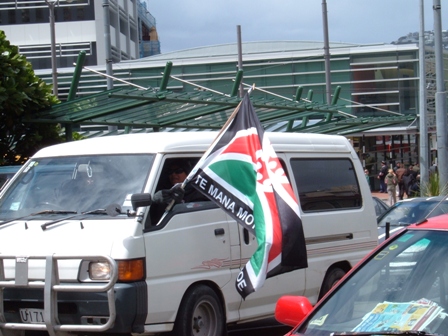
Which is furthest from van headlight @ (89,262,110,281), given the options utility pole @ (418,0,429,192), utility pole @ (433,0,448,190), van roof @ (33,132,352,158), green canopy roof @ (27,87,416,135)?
utility pole @ (418,0,429,192)

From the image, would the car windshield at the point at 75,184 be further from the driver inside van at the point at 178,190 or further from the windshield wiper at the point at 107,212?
the driver inside van at the point at 178,190

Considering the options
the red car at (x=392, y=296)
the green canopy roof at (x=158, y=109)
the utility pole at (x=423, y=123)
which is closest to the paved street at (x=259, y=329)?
the red car at (x=392, y=296)

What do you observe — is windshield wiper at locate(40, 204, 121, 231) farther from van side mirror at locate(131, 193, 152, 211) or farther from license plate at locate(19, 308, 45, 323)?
license plate at locate(19, 308, 45, 323)

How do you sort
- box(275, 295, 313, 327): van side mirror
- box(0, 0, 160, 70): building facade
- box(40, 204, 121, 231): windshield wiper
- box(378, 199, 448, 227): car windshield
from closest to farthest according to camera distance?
box(275, 295, 313, 327): van side mirror, box(40, 204, 121, 231): windshield wiper, box(378, 199, 448, 227): car windshield, box(0, 0, 160, 70): building facade

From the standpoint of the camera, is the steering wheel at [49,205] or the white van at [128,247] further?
the steering wheel at [49,205]

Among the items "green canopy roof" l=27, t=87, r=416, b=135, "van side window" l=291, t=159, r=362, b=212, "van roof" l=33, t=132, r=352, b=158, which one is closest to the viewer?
"van roof" l=33, t=132, r=352, b=158

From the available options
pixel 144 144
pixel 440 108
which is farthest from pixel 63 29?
pixel 144 144

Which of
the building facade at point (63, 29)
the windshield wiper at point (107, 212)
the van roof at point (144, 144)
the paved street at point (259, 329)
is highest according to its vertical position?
the building facade at point (63, 29)

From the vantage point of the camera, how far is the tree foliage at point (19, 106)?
1666 cm

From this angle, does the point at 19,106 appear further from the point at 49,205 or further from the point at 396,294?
the point at 396,294

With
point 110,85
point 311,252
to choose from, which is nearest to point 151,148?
point 311,252

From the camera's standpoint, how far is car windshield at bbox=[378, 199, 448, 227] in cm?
1423

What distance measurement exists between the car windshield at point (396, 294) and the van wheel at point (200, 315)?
2.83 meters

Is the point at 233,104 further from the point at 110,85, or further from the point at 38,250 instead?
the point at 38,250
